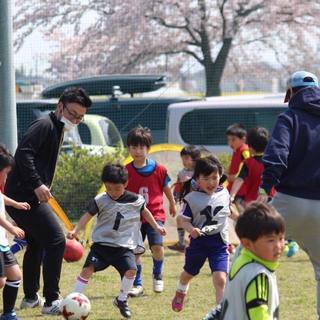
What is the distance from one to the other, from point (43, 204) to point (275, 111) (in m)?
8.16

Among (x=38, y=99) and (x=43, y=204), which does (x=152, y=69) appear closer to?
(x=38, y=99)

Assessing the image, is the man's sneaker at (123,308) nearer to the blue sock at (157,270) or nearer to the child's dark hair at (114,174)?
the child's dark hair at (114,174)

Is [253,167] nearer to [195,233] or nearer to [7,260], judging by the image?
[195,233]

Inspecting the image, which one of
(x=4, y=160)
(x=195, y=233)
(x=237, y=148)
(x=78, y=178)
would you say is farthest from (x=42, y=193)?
(x=78, y=178)

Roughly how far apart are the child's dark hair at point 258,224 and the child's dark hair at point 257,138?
5.18 meters

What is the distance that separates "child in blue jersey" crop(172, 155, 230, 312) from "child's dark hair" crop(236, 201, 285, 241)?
8.97ft

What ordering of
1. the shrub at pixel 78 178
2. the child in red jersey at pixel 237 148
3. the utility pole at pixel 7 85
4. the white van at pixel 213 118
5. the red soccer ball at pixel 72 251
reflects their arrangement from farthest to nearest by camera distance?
1. the white van at pixel 213 118
2. the shrub at pixel 78 178
3. the child in red jersey at pixel 237 148
4. the utility pole at pixel 7 85
5. the red soccer ball at pixel 72 251

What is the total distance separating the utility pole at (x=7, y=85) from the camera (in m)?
10.5

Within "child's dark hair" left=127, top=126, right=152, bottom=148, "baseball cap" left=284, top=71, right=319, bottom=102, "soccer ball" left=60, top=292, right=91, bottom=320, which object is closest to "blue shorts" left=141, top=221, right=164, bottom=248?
"child's dark hair" left=127, top=126, right=152, bottom=148

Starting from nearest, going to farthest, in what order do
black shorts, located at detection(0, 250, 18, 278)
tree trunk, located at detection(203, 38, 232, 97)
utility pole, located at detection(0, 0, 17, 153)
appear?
black shorts, located at detection(0, 250, 18, 278)
utility pole, located at detection(0, 0, 17, 153)
tree trunk, located at detection(203, 38, 232, 97)

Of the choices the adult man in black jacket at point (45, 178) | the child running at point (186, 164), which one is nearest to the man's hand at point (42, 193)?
the adult man in black jacket at point (45, 178)

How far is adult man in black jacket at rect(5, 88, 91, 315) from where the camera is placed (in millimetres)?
7121

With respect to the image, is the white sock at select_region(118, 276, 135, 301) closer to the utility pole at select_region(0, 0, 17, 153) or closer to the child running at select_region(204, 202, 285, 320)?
the child running at select_region(204, 202, 285, 320)

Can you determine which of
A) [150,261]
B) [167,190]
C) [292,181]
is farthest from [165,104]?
[292,181]
